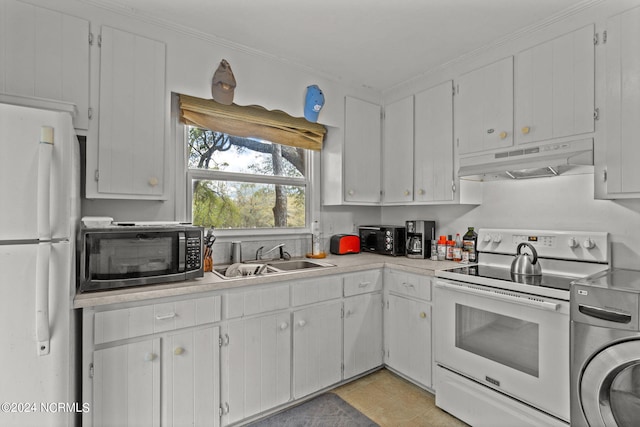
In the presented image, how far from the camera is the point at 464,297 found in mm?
2053

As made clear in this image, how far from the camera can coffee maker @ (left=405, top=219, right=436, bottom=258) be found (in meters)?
2.85

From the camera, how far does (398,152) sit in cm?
308

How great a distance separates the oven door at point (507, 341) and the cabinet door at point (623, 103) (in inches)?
31.7

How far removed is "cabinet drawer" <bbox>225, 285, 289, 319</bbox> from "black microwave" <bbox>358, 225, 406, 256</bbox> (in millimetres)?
1205

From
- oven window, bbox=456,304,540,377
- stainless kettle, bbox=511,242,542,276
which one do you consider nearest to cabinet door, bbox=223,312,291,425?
oven window, bbox=456,304,540,377

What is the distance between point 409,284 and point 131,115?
2195 millimetres

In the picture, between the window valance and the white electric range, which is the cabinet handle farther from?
the white electric range

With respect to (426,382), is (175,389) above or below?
above

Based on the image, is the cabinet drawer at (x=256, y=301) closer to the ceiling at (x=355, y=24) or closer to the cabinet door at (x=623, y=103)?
the ceiling at (x=355, y=24)

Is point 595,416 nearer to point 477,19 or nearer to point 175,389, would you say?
point 175,389

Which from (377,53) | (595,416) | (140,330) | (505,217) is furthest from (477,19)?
(140,330)

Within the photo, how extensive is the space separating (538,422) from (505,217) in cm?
136

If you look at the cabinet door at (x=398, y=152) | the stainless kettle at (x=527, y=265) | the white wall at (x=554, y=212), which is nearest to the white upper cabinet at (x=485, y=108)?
the white wall at (x=554, y=212)

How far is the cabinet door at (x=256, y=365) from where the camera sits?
1.93 m
